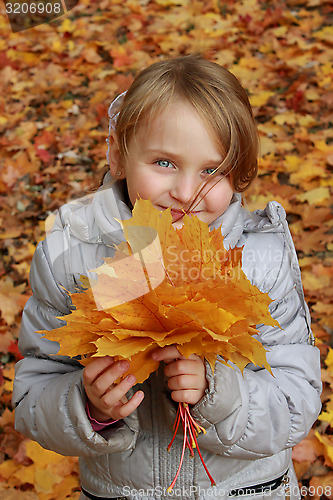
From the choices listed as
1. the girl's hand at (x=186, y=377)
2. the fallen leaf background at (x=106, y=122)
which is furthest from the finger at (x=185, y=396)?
the fallen leaf background at (x=106, y=122)

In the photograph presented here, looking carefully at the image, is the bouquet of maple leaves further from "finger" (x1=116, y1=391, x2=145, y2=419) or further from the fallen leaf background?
the fallen leaf background

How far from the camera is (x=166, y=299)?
2.53 ft

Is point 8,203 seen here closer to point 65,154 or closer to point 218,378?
point 65,154

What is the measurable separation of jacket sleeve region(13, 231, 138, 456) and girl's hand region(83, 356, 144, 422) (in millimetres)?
129

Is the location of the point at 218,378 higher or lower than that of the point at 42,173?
higher

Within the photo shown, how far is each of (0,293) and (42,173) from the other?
3.15 ft

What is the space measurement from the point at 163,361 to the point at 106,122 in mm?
2516

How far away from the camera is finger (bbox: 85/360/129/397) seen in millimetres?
868

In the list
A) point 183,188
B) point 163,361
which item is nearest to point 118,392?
point 163,361

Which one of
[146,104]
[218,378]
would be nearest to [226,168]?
[146,104]

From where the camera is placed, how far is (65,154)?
3.29 meters

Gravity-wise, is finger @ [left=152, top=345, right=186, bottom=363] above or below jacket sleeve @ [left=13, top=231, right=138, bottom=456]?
above

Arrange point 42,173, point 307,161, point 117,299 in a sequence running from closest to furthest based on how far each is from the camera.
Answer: point 117,299
point 307,161
point 42,173

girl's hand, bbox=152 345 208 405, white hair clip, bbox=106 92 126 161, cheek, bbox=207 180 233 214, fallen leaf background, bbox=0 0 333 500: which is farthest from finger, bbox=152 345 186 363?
fallen leaf background, bbox=0 0 333 500
